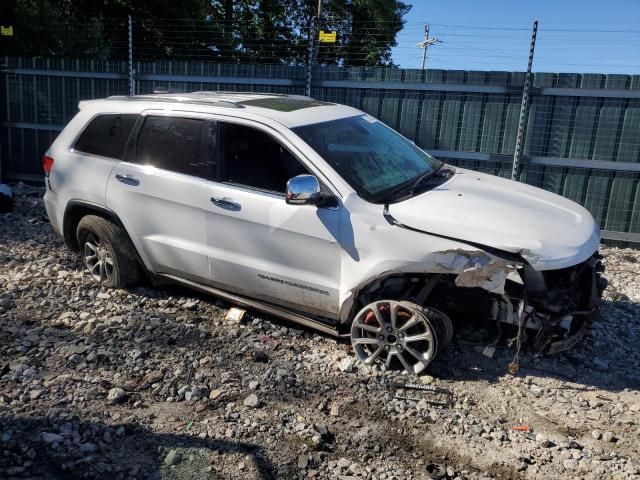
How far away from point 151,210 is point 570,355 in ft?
11.5

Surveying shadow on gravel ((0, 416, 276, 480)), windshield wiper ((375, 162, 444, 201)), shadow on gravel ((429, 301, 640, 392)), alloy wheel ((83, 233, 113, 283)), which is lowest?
shadow on gravel ((0, 416, 276, 480))

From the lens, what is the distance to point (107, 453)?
10.8 feet

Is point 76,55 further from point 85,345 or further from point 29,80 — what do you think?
point 85,345

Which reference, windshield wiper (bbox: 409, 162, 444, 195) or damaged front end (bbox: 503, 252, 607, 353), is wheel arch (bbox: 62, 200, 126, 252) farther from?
damaged front end (bbox: 503, 252, 607, 353)

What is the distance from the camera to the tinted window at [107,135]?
5199mm

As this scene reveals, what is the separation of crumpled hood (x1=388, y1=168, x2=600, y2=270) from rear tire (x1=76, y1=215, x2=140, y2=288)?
8.45ft

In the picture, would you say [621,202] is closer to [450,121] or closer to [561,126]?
[561,126]

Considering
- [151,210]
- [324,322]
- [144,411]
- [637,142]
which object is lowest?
[144,411]

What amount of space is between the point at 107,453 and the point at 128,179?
2.47 metres

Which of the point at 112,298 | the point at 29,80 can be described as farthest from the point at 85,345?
the point at 29,80

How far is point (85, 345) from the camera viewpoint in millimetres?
4520

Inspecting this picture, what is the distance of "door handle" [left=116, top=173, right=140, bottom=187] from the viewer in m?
4.99

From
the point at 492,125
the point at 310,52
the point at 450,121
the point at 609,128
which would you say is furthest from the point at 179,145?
the point at 609,128

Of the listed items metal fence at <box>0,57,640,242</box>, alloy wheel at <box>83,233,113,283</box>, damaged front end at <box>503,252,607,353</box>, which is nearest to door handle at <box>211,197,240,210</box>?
alloy wheel at <box>83,233,113,283</box>
